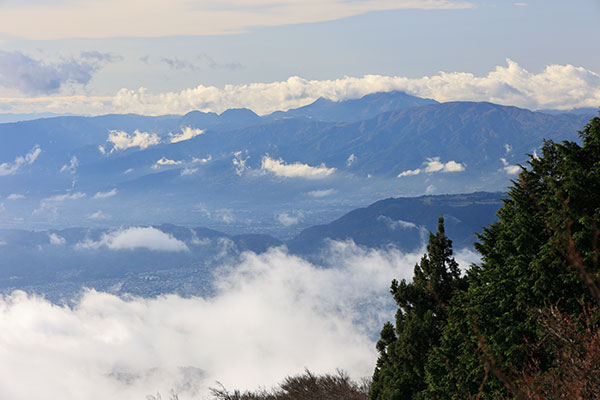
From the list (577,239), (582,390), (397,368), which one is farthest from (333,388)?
(582,390)

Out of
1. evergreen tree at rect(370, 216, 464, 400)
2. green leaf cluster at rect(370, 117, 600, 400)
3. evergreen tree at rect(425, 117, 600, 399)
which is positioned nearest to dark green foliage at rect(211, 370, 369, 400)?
evergreen tree at rect(370, 216, 464, 400)

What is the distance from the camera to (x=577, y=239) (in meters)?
17.7

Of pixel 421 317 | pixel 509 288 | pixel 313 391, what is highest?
pixel 509 288

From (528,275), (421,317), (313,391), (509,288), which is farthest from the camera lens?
(313,391)

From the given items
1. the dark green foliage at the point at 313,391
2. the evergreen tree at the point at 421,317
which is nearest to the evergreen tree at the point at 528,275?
the evergreen tree at the point at 421,317

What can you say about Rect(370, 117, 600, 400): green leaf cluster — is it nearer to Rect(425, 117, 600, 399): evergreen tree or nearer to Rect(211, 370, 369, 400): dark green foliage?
Rect(425, 117, 600, 399): evergreen tree

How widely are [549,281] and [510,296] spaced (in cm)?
182

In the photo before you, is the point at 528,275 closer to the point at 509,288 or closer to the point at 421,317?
the point at 509,288

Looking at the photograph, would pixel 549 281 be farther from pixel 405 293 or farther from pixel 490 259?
pixel 405 293

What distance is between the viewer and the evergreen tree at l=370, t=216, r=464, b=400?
25.5 meters

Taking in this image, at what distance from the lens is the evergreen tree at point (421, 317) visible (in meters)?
25.5

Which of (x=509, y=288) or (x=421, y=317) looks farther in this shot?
(x=421, y=317)

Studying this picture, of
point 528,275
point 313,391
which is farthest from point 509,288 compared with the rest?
point 313,391

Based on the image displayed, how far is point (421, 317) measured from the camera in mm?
26125
